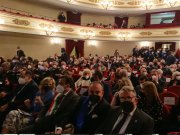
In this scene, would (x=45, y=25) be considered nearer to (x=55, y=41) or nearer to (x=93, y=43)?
(x=55, y=41)

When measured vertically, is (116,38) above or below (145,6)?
below

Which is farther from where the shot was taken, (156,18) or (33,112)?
(156,18)

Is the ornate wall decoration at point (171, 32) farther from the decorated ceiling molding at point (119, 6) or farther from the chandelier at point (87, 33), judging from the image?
the chandelier at point (87, 33)

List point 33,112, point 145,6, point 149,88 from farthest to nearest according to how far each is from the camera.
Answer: point 145,6 → point 33,112 → point 149,88

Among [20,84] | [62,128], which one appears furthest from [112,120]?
[20,84]

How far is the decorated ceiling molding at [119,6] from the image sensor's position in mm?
17328

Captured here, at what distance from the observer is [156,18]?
19719 millimetres

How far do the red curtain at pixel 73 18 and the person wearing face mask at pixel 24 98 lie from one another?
50.9 ft

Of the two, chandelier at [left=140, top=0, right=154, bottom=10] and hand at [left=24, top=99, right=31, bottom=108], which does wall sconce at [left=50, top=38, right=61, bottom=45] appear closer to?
chandelier at [left=140, top=0, right=154, bottom=10]

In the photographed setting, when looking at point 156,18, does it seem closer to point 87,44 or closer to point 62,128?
point 87,44

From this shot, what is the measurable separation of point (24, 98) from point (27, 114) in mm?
752

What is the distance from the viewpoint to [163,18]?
63.8 ft

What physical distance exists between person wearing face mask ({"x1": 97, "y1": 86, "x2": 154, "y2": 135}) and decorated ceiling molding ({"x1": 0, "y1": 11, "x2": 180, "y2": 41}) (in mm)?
10909

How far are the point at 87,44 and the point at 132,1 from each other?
5.34 meters
